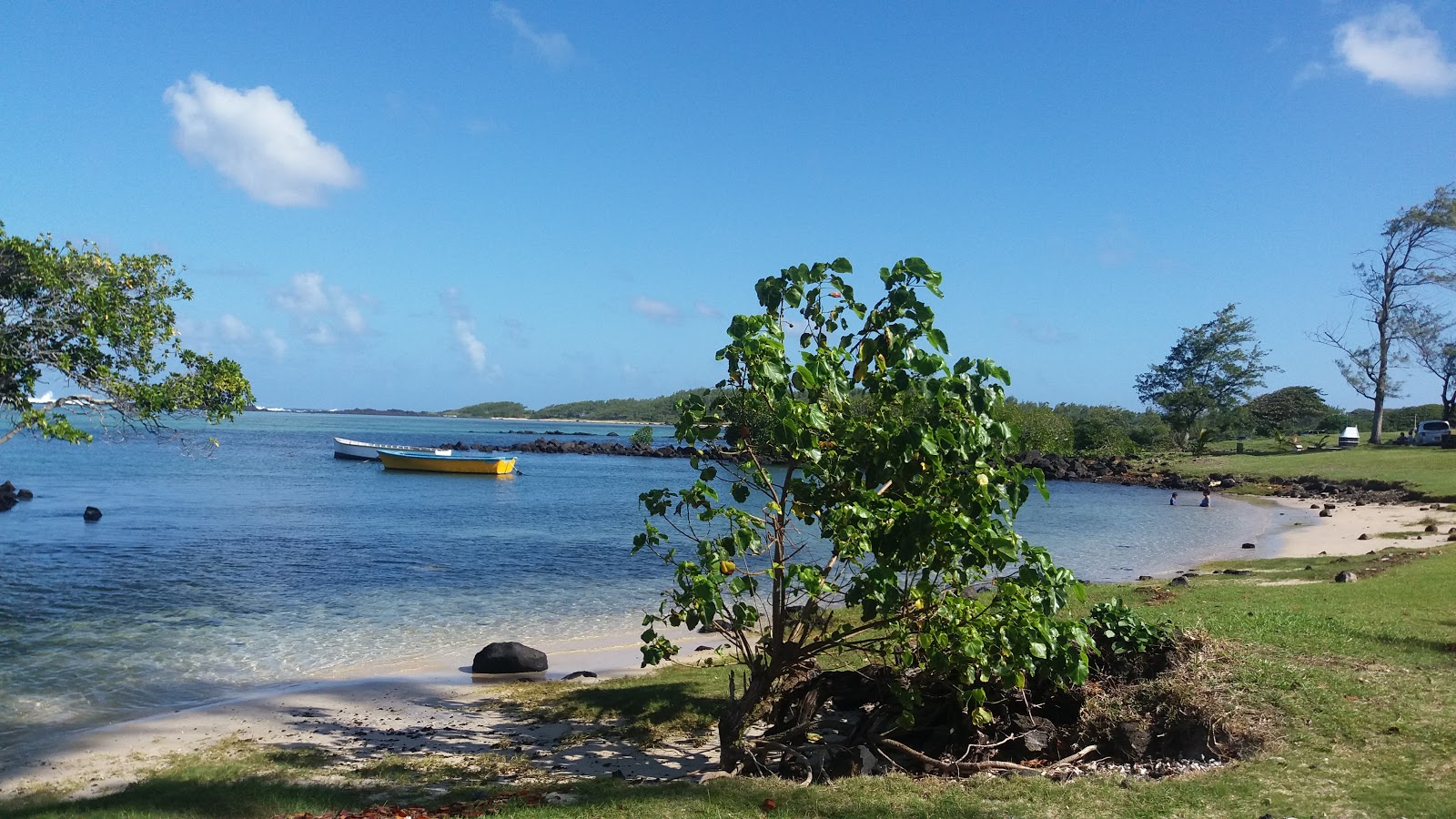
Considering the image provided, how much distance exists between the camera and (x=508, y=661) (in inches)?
527

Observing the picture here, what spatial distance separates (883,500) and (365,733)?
6922 mm

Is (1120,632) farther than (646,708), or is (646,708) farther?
(646,708)

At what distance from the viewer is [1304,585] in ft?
48.1

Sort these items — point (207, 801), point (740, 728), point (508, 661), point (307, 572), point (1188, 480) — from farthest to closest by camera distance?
point (1188, 480) < point (307, 572) < point (508, 661) < point (740, 728) < point (207, 801)

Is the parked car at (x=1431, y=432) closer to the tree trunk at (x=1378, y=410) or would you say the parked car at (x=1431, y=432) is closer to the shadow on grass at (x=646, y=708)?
the tree trunk at (x=1378, y=410)

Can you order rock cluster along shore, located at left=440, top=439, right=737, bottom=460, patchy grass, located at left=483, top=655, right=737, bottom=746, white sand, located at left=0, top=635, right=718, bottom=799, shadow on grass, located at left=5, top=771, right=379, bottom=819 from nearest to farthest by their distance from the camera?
1. shadow on grass, located at left=5, top=771, right=379, bottom=819
2. white sand, located at left=0, top=635, right=718, bottom=799
3. patchy grass, located at left=483, top=655, right=737, bottom=746
4. rock cluster along shore, located at left=440, top=439, right=737, bottom=460

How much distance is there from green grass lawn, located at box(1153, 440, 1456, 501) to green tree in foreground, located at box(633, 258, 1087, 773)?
33577mm

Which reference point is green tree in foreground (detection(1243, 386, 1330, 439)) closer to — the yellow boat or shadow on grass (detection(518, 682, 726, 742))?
the yellow boat

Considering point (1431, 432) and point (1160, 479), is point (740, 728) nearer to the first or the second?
point (1160, 479)

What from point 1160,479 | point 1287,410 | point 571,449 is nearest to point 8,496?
point 1160,479

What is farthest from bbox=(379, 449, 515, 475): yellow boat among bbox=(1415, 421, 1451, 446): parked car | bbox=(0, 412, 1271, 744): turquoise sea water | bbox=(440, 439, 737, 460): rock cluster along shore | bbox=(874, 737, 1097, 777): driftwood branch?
bbox=(874, 737, 1097, 777): driftwood branch

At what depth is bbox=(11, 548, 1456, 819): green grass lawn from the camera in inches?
236

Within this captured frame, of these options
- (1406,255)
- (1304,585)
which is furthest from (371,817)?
(1406,255)

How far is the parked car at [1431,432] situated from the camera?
51344 mm
